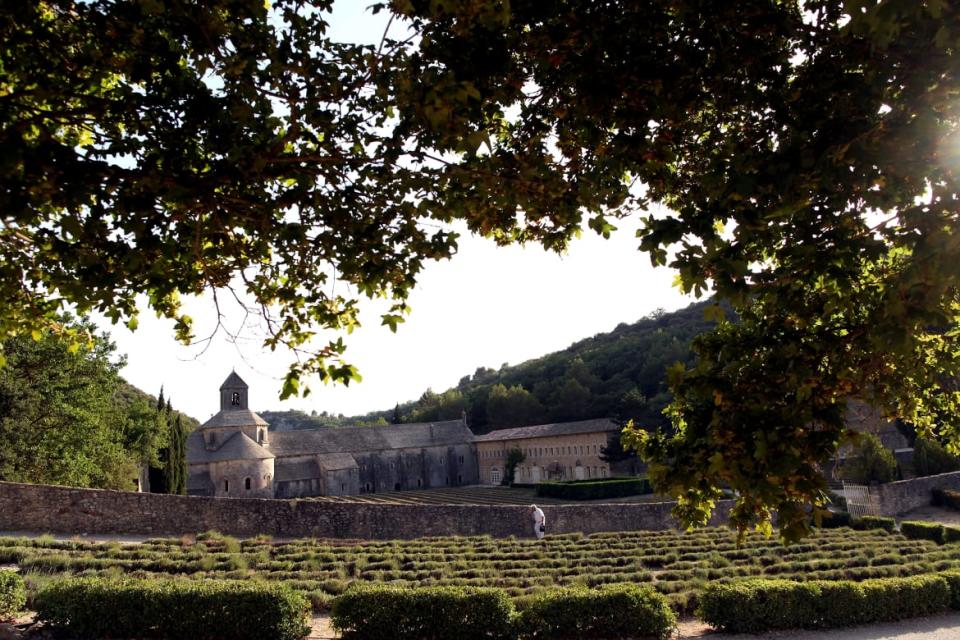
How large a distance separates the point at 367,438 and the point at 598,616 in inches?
2042

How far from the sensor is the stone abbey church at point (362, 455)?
4738 cm

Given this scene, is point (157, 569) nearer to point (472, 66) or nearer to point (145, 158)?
point (145, 158)

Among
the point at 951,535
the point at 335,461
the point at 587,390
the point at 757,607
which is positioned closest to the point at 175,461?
the point at 335,461

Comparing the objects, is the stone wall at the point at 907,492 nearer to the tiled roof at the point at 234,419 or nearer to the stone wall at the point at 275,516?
the stone wall at the point at 275,516

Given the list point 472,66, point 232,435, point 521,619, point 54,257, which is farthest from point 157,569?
point 232,435

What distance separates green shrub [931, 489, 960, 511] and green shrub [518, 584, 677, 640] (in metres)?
24.5

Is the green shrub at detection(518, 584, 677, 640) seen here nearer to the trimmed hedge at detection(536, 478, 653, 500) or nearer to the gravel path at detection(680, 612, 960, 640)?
the gravel path at detection(680, 612, 960, 640)

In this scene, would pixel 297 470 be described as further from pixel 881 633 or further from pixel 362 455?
pixel 881 633

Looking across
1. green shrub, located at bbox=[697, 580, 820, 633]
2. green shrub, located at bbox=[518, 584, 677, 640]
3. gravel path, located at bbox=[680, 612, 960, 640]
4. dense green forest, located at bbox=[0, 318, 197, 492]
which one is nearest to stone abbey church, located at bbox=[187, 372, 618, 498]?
dense green forest, located at bbox=[0, 318, 197, 492]

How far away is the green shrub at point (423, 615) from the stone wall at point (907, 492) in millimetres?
23879

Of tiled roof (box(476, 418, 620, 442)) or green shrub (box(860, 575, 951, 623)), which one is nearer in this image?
green shrub (box(860, 575, 951, 623))

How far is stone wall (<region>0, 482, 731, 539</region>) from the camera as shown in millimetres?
20891

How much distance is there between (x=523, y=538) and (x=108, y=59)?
22345 millimetres

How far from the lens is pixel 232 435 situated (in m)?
49.4
